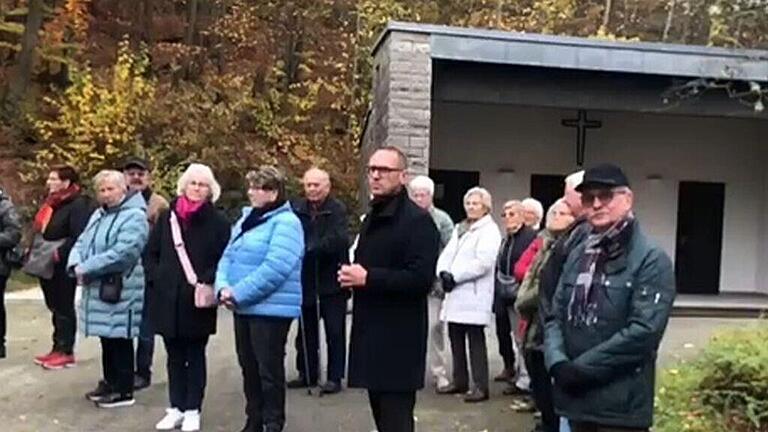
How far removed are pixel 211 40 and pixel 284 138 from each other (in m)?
4.21

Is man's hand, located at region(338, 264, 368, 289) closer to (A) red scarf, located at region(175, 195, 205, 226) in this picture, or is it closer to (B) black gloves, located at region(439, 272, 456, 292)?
(A) red scarf, located at region(175, 195, 205, 226)

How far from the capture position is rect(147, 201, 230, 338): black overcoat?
19.4 feet

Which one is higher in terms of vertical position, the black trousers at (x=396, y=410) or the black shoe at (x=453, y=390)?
the black trousers at (x=396, y=410)

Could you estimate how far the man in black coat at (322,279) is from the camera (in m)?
7.08

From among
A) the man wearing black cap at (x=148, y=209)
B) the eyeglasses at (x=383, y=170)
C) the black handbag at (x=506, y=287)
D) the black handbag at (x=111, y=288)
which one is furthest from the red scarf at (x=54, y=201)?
the eyeglasses at (x=383, y=170)

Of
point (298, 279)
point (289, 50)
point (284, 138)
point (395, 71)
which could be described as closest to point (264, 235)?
point (298, 279)

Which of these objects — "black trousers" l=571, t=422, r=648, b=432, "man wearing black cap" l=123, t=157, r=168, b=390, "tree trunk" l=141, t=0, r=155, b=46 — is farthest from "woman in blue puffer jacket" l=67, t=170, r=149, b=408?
"tree trunk" l=141, t=0, r=155, b=46

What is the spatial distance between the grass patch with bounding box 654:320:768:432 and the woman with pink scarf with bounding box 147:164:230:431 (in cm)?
289

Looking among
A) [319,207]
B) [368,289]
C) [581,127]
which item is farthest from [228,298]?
[581,127]

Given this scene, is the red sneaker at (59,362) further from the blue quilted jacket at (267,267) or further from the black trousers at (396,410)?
the black trousers at (396,410)

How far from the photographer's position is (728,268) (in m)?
16.9

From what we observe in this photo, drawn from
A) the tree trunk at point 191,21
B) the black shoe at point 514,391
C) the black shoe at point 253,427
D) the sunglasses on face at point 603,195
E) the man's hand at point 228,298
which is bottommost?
the black shoe at point 514,391

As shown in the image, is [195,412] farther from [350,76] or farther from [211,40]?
[211,40]

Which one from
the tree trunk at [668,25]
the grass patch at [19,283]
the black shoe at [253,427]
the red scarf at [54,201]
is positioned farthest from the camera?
the tree trunk at [668,25]
